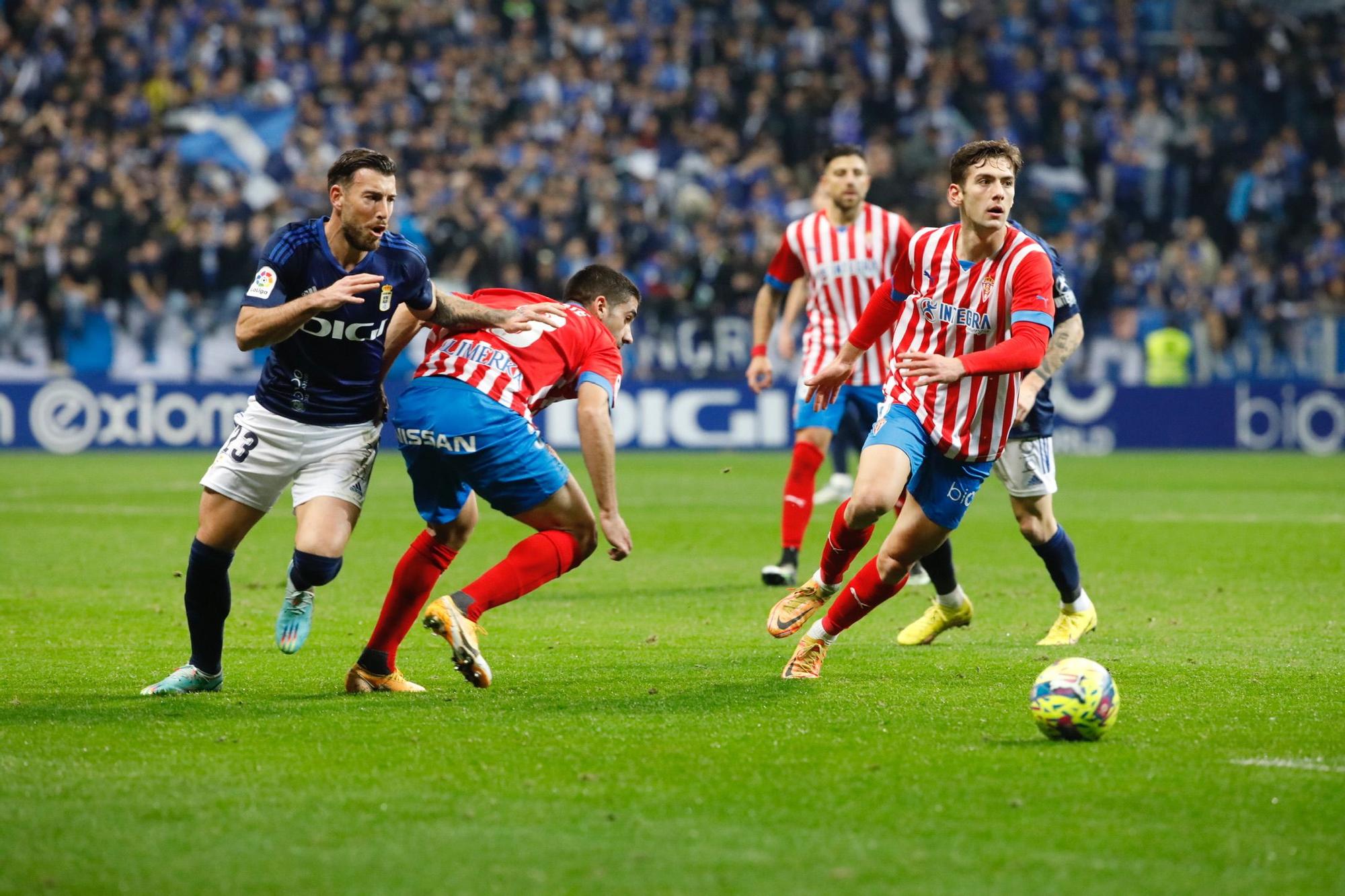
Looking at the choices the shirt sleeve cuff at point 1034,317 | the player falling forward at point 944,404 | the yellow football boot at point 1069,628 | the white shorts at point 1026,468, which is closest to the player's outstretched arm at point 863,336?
the player falling forward at point 944,404

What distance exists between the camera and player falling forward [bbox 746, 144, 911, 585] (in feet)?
34.2

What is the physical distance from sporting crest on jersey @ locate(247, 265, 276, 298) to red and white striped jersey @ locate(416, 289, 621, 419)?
687mm

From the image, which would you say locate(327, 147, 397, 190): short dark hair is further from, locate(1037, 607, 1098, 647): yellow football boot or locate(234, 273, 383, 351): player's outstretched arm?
locate(1037, 607, 1098, 647): yellow football boot

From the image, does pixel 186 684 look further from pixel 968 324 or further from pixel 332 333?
pixel 968 324

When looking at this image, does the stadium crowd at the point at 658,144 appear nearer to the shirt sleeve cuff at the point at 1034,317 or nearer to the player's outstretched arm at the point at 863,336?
the player's outstretched arm at the point at 863,336

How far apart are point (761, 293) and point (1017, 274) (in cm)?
446

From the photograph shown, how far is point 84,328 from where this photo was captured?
23.3m

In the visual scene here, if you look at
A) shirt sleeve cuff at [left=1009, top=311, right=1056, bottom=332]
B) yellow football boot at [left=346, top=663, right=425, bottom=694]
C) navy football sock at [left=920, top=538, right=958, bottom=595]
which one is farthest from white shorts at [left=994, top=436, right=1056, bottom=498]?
yellow football boot at [left=346, top=663, right=425, bottom=694]

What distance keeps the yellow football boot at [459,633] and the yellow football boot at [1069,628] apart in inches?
116

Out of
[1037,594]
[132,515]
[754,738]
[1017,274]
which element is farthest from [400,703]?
[132,515]

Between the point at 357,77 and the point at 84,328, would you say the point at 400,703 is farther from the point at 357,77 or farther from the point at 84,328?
the point at 357,77

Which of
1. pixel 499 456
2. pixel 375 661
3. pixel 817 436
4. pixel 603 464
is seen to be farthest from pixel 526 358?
pixel 817 436

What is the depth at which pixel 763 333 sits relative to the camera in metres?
10.8

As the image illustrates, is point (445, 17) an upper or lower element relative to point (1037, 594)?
upper
